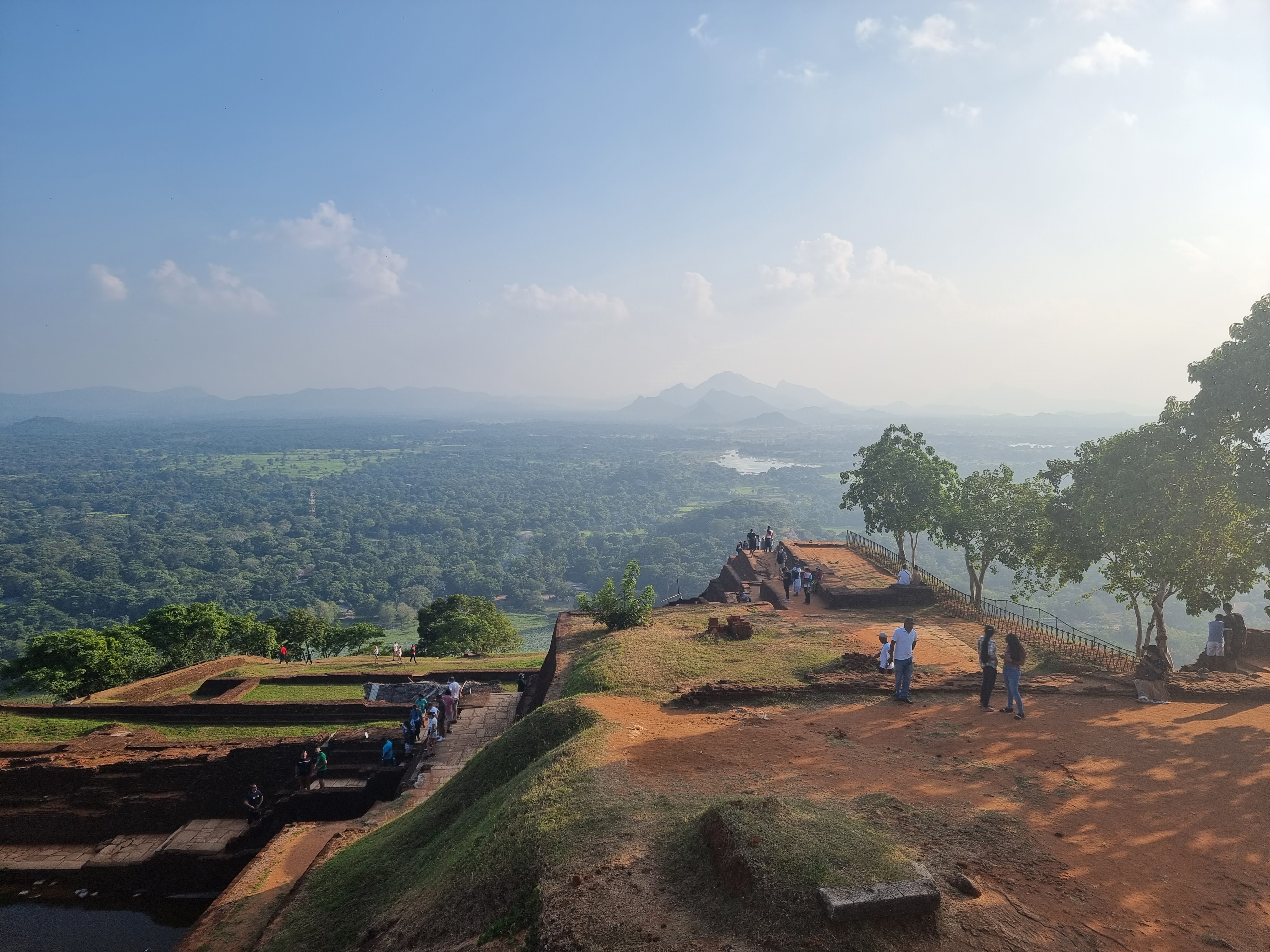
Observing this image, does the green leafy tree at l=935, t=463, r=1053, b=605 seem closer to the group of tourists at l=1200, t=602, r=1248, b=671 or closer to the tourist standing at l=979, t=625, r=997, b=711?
the group of tourists at l=1200, t=602, r=1248, b=671

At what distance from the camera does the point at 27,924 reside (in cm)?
1408

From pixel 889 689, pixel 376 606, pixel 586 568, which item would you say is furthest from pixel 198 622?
pixel 586 568

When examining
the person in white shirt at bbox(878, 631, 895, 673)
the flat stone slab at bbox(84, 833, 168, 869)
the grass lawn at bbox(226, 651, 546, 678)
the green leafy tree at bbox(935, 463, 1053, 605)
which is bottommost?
the flat stone slab at bbox(84, 833, 168, 869)

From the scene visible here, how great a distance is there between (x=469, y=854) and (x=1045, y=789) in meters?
7.15

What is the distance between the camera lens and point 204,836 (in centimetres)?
1595

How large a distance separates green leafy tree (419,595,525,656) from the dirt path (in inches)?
935

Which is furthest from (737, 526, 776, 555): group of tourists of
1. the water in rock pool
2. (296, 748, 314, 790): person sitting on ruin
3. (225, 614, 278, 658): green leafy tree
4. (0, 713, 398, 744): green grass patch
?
(225, 614, 278, 658): green leafy tree

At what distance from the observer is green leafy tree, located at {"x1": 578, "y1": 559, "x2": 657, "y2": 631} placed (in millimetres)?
18750

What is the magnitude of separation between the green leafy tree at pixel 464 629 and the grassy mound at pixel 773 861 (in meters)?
28.2

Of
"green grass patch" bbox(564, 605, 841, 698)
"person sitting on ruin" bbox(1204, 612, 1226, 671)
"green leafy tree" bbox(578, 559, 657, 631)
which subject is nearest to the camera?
"green grass patch" bbox(564, 605, 841, 698)

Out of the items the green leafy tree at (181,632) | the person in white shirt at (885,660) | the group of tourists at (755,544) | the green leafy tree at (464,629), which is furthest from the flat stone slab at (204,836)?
the group of tourists at (755,544)

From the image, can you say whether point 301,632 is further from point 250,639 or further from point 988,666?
point 988,666

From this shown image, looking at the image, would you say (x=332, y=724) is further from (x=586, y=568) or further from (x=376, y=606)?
(x=586, y=568)

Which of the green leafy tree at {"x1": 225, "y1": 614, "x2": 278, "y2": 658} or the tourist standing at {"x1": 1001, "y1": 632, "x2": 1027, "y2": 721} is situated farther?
the green leafy tree at {"x1": 225, "y1": 614, "x2": 278, "y2": 658}
